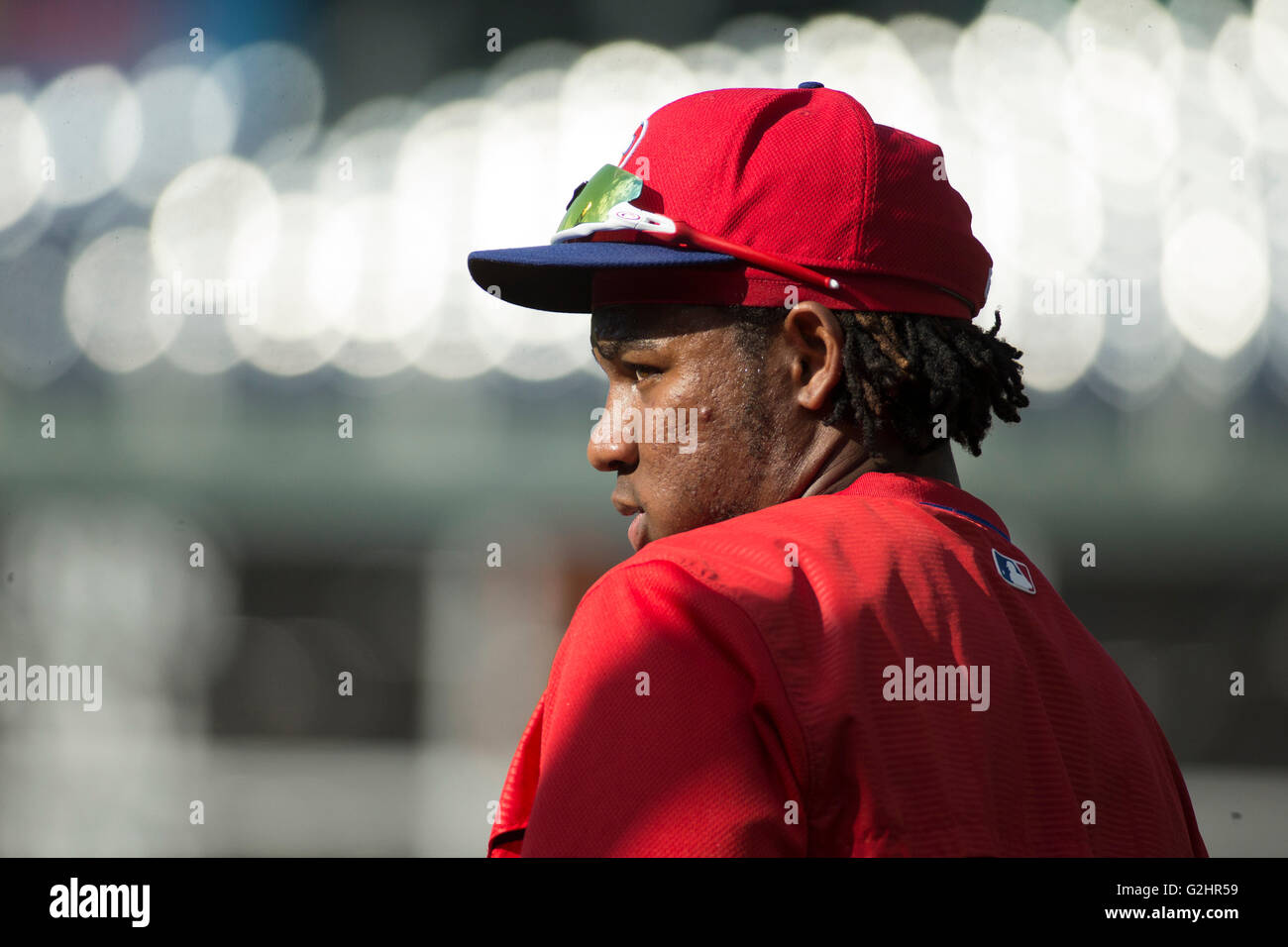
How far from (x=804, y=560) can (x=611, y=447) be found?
44cm

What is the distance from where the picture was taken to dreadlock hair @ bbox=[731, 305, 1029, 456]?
137 centimetres

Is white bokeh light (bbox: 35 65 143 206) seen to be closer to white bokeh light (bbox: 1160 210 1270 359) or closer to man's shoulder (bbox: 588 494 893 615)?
white bokeh light (bbox: 1160 210 1270 359)

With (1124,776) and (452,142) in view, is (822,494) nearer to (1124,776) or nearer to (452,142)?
(1124,776)

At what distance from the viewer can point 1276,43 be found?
265 inches

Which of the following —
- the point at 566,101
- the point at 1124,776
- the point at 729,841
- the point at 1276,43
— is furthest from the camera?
the point at 566,101

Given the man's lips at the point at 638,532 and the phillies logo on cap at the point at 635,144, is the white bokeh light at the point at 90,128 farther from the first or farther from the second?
the man's lips at the point at 638,532

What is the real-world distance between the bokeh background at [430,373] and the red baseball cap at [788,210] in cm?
520

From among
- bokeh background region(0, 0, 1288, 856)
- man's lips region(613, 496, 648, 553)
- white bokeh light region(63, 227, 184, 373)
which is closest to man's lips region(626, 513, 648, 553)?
man's lips region(613, 496, 648, 553)

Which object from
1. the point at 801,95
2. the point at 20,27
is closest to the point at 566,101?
the point at 20,27

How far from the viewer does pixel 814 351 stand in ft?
4.56

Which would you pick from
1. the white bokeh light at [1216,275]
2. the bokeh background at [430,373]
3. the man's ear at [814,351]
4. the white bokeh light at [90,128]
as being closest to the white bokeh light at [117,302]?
the bokeh background at [430,373]

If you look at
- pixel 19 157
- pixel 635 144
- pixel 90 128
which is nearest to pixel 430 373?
pixel 90 128

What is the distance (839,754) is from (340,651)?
7.13 metres

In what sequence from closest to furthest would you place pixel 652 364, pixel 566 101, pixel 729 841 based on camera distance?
pixel 729 841 → pixel 652 364 → pixel 566 101
